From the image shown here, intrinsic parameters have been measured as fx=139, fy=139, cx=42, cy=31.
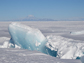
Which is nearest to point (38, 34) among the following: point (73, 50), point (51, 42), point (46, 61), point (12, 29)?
point (51, 42)

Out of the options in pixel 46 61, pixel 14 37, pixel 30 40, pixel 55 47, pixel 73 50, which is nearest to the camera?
pixel 46 61

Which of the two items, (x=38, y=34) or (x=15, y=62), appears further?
(x=38, y=34)

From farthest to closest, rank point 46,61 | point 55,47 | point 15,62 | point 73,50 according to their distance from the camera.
Result: point 55,47 → point 73,50 → point 46,61 → point 15,62

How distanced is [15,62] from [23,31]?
2.92m

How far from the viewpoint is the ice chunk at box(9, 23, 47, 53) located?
5578mm

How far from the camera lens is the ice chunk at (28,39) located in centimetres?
558

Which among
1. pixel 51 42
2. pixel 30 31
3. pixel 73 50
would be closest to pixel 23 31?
pixel 30 31

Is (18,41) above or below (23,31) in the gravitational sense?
below

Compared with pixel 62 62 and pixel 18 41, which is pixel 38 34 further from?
pixel 62 62

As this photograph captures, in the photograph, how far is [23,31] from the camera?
5852 mm

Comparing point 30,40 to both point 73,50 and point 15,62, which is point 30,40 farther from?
point 15,62

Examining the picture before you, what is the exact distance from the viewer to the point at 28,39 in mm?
5660

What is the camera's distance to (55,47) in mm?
4965

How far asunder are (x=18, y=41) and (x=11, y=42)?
0.65 m
